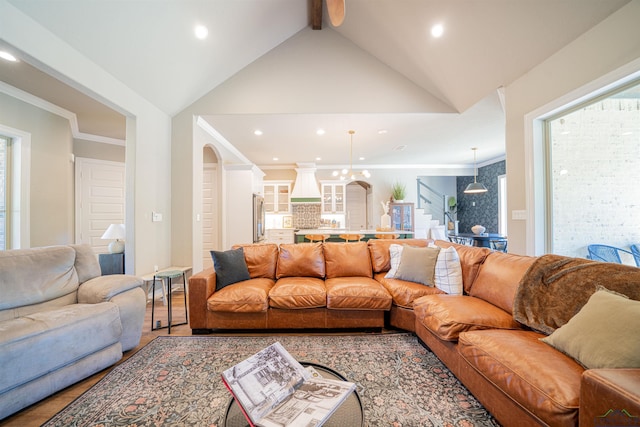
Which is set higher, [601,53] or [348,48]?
[348,48]

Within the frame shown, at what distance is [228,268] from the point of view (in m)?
2.55

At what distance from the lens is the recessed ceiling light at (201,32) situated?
9.58 feet

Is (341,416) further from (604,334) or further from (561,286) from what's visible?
(561,286)

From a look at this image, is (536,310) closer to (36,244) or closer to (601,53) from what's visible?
(601,53)

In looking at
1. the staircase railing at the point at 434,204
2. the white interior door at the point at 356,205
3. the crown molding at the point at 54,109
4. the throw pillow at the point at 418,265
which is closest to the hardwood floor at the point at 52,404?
the throw pillow at the point at 418,265

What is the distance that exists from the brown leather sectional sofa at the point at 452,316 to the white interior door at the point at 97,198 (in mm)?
3854

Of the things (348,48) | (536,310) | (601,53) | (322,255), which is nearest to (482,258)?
(536,310)

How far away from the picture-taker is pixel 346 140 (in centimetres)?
512

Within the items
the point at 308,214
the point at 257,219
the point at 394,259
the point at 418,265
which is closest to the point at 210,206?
the point at 257,219

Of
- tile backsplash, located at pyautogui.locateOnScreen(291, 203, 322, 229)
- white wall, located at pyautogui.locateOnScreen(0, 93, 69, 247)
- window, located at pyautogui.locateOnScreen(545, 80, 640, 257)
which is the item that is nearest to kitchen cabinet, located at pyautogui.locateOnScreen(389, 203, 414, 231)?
tile backsplash, located at pyautogui.locateOnScreen(291, 203, 322, 229)

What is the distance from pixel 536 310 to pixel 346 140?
14.1ft

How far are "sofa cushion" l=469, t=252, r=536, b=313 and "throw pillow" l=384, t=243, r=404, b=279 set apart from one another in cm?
73

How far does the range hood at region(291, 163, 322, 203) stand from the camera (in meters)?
7.04

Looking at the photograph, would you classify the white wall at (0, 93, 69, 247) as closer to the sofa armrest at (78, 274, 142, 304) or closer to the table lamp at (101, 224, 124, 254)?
the table lamp at (101, 224, 124, 254)
